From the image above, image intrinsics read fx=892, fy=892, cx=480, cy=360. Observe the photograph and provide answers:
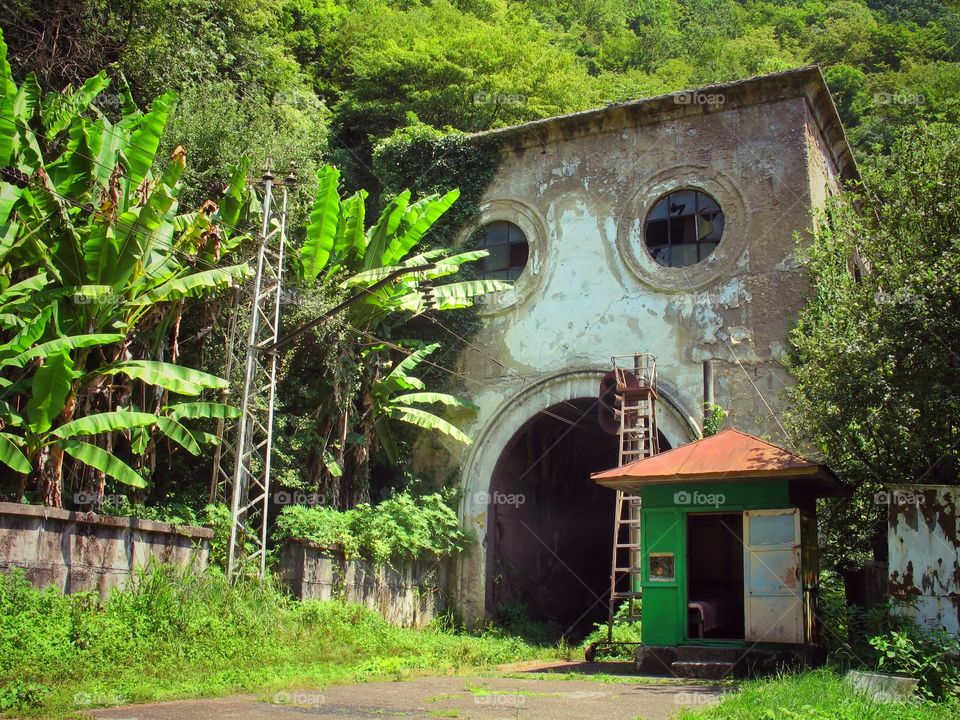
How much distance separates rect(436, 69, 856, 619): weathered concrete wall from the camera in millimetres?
14344

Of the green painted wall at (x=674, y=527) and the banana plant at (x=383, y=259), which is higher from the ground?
the banana plant at (x=383, y=259)

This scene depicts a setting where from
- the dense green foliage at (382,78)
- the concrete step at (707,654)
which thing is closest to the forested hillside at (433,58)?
the dense green foliage at (382,78)

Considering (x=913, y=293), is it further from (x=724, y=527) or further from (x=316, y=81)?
(x=316, y=81)

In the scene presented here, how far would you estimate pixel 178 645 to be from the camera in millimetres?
9344

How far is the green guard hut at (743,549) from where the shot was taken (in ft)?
32.1

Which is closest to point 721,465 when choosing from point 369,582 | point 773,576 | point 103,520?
point 773,576

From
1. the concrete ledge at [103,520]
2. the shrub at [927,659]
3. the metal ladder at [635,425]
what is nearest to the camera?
the shrub at [927,659]

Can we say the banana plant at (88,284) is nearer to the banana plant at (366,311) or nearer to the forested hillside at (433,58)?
the banana plant at (366,311)

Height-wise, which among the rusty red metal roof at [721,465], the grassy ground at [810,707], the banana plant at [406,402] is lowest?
the grassy ground at [810,707]

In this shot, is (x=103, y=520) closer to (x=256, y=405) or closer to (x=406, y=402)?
(x=256, y=405)

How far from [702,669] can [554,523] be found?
9.13 meters

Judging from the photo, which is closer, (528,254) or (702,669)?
(702,669)

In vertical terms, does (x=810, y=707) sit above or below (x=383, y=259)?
below

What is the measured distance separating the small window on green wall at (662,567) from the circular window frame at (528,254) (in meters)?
6.81
